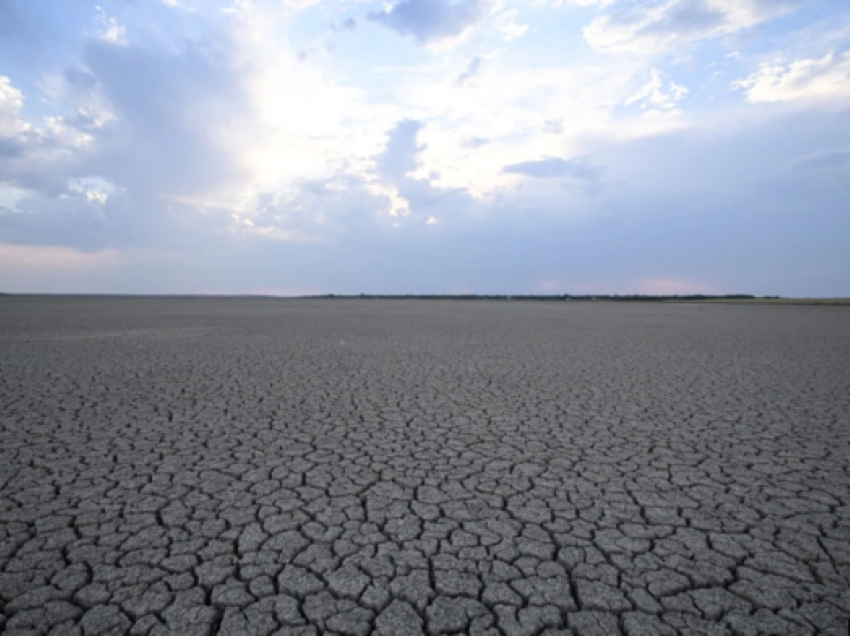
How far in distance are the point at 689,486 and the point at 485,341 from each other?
37.1ft

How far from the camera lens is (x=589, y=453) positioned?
4.60 meters

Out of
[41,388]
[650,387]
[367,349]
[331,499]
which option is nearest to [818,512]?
[331,499]

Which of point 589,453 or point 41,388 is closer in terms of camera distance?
point 589,453

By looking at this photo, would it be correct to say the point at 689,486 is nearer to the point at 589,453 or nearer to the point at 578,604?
the point at 589,453

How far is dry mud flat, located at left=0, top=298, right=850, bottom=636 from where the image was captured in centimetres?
234

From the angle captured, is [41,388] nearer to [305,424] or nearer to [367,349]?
[305,424]

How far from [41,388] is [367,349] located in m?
6.86

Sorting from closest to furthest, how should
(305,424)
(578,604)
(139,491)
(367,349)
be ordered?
(578,604), (139,491), (305,424), (367,349)

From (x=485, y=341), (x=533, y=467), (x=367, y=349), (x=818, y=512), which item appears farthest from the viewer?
(x=485, y=341)

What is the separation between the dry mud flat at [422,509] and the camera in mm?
2340

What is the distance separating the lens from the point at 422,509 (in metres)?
3.40

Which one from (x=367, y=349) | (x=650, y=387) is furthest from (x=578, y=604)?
(x=367, y=349)

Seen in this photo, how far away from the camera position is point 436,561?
9.00 feet

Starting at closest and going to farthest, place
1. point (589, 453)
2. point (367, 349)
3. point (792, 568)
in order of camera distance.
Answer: point (792, 568) < point (589, 453) < point (367, 349)
